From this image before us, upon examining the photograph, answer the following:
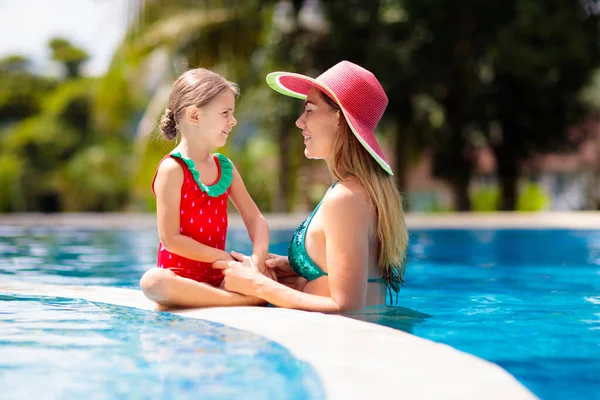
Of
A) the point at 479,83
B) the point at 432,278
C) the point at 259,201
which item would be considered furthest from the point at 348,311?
the point at 259,201

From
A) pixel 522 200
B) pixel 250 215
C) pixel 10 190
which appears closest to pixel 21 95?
pixel 10 190

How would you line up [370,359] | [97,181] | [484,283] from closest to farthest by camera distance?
[370,359] < [484,283] < [97,181]

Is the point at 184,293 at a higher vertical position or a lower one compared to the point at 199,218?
lower

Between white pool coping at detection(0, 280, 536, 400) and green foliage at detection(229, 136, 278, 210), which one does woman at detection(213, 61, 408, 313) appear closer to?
white pool coping at detection(0, 280, 536, 400)

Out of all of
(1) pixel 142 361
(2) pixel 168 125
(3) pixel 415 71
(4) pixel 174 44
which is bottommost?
(1) pixel 142 361

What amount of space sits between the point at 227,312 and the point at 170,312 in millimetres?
336

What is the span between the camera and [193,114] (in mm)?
3773

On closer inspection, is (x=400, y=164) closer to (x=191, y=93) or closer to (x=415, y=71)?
(x=415, y=71)

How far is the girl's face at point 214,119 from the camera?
12.4 ft

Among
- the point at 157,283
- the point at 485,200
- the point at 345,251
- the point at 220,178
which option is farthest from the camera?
the point at 485,200

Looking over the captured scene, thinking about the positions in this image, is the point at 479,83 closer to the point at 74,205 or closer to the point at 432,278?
the point at 432,278

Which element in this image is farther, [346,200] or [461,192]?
[461,192]

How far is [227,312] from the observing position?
11.8ft

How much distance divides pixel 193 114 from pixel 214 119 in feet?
0.34
